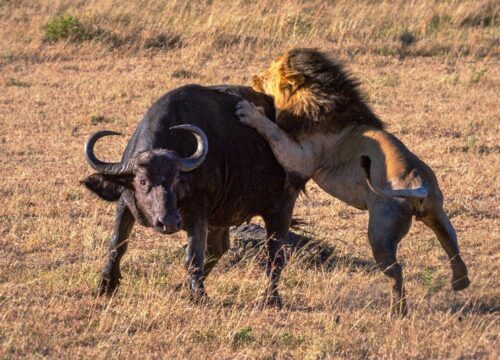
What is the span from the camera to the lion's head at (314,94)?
844 cm

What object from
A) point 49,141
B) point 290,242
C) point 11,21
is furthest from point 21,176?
Answer: point 11,21

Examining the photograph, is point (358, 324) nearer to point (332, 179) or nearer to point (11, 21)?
point (332, 179)

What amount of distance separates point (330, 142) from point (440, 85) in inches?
297

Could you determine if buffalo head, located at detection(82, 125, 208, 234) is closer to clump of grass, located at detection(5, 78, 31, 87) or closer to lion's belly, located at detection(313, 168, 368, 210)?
lion's belly, located at detection(313, 168, 368, 210)

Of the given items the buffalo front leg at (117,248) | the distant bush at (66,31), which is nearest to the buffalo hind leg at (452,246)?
the buffalo front leg at (117,248)

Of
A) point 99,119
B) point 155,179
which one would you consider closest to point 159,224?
point 155,179

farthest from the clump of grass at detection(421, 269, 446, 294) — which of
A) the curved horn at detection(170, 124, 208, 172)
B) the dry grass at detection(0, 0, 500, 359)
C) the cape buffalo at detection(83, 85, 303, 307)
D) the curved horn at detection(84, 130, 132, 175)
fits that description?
the curved horn at detection(84, 130, 132, 175)

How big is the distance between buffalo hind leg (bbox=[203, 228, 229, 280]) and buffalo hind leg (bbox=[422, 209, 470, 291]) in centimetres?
152

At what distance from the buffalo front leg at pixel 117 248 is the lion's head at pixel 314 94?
1408 millimetres

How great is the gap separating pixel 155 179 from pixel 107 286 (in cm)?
102

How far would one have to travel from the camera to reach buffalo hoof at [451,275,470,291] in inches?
308

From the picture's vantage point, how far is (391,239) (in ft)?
24.8

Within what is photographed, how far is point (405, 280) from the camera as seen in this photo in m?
8.67

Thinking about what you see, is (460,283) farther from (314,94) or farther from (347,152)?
(314,94)
